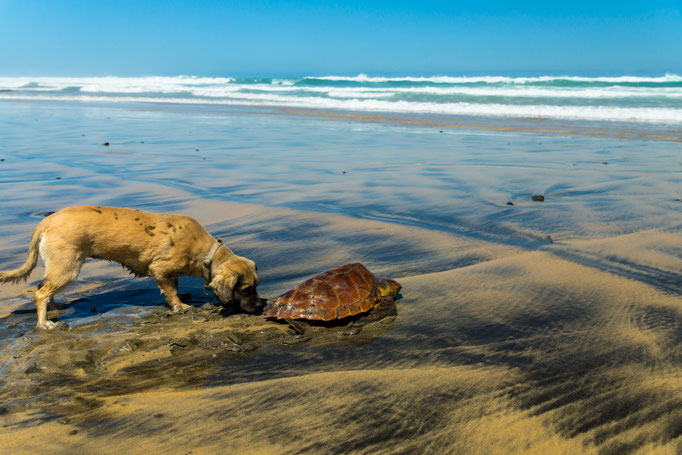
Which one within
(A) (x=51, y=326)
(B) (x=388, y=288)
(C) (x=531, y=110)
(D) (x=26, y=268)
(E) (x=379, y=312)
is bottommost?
(A) (x=51, y=326)

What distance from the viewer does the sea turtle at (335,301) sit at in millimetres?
4258

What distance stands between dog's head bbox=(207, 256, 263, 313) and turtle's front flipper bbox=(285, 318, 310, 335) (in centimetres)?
43

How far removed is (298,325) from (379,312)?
69 centimetres


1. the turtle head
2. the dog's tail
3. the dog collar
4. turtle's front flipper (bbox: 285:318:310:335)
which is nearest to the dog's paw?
the dog's tail

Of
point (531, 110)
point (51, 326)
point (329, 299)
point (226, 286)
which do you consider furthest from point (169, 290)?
point (531, 110)

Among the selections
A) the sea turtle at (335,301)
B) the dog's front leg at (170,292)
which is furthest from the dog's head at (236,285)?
the dog's front leg at (170,292)

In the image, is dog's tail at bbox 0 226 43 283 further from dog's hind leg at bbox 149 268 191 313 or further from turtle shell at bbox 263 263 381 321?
turtle shell at bbox 263 263 381 321

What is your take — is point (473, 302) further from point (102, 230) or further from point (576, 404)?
point (102, 230)

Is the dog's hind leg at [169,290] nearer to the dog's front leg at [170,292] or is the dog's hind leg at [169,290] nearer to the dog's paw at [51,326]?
the dog's front leg at [170,292]

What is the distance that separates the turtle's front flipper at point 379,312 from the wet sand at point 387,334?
0.30 ft

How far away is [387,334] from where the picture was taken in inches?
162

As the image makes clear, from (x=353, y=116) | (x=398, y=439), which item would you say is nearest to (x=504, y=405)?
(x=398, y=439)

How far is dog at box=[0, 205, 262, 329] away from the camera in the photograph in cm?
439

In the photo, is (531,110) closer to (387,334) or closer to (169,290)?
(387,334)
